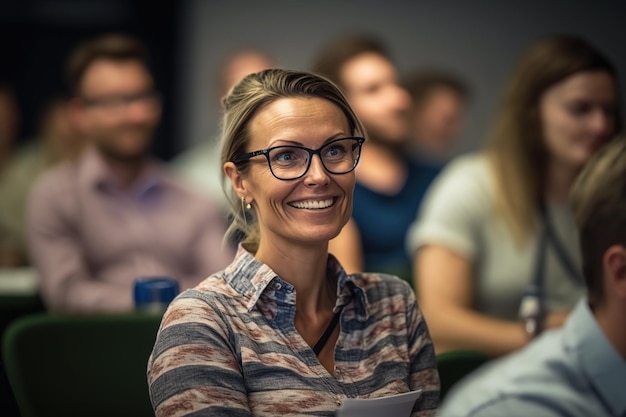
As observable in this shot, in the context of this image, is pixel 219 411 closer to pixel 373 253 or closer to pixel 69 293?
pixel 69 293

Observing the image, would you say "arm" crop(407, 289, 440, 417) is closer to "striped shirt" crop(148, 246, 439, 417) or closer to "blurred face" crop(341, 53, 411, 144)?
"striped shirt" crop(148, 246, 439, 417)

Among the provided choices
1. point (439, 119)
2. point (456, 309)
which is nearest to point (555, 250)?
point (456, 309)

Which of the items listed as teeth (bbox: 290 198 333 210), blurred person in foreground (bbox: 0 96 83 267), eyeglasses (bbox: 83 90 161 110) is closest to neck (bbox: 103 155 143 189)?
eyeglasses (bbox: 83 90 161 110)

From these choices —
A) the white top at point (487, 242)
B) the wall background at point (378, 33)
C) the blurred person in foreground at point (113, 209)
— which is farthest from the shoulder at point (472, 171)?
the wall background at point (378, 33)

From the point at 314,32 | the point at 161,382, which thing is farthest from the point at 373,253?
the point at 314,32

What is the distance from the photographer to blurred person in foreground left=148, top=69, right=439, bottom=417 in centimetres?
120

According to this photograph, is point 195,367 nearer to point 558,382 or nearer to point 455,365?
point 558,382

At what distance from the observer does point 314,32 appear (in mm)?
5836

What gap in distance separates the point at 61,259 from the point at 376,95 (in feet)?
3.82

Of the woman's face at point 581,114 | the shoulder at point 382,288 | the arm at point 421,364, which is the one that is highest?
the woman's face at point 581,114

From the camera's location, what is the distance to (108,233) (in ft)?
8.29

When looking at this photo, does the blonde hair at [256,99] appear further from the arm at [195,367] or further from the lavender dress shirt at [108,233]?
the lavender dress shirt at [108,233]

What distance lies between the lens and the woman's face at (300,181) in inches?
48.9

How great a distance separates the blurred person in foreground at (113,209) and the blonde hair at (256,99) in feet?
3.45
